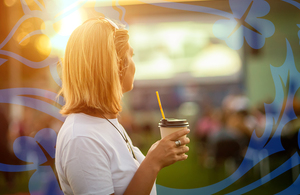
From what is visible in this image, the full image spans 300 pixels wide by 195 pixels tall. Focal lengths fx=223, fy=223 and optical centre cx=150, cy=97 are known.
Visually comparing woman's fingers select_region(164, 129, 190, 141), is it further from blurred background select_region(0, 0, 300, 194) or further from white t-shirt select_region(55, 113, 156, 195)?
blurred background select_region(0, 0, 300, 194)

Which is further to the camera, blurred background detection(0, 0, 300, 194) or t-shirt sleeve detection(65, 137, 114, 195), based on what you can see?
blurred background detection(0, 0, 300, 194)

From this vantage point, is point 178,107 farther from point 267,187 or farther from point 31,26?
point 31,26

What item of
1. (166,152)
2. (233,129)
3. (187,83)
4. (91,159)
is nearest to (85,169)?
(91,159)

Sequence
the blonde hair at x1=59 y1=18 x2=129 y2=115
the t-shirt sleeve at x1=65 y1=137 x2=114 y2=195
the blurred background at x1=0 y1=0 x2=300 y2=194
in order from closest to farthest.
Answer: the t-shirt sleeve at x1=65 y1=137 x2=114 y2=195, the blonde hair at x1=59 y1=18 x2=129 y2=115, the blurred background at x1=0 y1=0 x2=300 y2=194

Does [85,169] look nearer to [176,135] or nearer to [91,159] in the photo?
[91,159]

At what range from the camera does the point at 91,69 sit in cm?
85

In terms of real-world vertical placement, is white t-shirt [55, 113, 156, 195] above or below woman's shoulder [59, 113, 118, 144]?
below

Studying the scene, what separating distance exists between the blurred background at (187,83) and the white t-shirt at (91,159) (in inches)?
68.5

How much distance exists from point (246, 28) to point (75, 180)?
2.50 meters

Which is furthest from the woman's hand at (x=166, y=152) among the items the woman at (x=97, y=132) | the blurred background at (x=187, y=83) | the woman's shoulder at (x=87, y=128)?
the blurred background at (x=187, y=83)

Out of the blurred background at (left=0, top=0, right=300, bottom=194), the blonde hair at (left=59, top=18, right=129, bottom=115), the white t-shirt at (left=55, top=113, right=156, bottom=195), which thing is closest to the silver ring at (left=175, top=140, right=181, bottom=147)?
the white t-shirt at (left=55, top=113, right=156, bottom=195)

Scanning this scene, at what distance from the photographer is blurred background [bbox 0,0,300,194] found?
2.46 metres

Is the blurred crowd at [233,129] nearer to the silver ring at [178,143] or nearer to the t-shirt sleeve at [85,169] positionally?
the silver ring at [178,143]

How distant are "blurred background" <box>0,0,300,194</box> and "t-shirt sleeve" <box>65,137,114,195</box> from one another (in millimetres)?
1815
